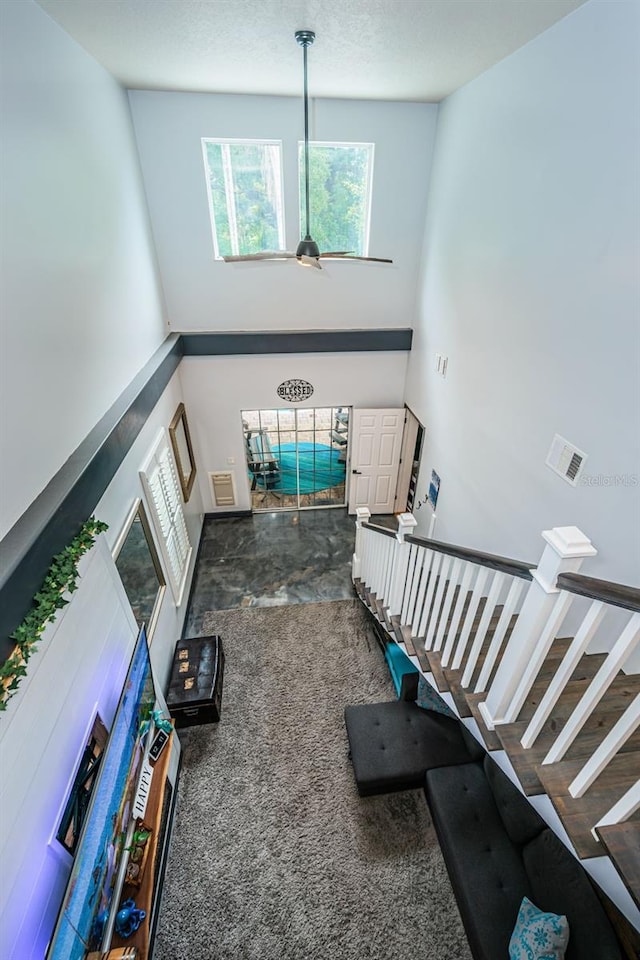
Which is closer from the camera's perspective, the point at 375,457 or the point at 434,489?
the point at 434,489

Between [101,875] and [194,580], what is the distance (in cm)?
341

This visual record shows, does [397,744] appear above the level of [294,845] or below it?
above

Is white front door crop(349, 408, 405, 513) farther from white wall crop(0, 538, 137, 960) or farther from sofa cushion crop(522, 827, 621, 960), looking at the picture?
sofa cushion crop(522, 827, 621, 960)

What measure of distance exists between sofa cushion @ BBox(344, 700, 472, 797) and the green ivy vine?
2.49 meters

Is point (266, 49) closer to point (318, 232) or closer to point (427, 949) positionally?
point (318, 232)

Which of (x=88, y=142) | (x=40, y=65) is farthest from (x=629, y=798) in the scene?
(x=88, y=142)

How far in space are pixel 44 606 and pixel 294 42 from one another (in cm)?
405

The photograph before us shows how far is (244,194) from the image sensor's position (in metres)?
4.65

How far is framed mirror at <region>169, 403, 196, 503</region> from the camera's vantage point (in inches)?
192

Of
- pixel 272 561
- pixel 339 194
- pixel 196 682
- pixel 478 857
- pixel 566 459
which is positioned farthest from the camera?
pixel 272 561

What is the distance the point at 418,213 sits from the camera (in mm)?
4863

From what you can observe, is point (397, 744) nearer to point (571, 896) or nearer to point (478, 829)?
point (478, 829)

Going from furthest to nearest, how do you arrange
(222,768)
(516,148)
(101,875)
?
(222,768), (516,148), (101,875)

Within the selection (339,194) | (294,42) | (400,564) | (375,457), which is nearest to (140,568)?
(400,564)
